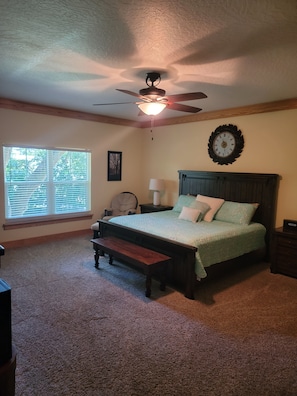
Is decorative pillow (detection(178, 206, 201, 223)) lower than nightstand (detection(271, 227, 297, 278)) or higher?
higher

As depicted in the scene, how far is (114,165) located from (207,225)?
2.97m

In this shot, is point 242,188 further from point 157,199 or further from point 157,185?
point 157,199

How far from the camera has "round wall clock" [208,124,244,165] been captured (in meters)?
4.88

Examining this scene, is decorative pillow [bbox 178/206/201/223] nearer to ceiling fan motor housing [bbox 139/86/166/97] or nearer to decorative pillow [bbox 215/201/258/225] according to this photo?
decorative pillow [bbox 215/201/258/225]

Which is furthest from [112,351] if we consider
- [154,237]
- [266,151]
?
[266,151]

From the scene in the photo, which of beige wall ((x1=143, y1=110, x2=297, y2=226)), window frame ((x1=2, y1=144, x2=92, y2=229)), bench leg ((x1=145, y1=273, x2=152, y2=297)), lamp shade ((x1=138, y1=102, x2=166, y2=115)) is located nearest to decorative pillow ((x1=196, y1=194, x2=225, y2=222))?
beige wall ((x1=143, y1=110, x2=297, y2=226))

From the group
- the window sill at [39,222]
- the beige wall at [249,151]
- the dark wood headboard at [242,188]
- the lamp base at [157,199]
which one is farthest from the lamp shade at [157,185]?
the window sill at [39,222]

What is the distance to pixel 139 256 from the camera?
3363 mm

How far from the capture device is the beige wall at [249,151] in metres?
4.29

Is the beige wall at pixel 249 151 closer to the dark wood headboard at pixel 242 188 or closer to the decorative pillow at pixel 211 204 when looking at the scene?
the dark wood headboard at pixel 242 188

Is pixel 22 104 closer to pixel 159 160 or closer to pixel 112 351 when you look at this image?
pixel 159 160

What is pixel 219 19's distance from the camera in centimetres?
196

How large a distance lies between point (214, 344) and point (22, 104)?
15.3 feet

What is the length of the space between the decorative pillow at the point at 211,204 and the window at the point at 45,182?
250 cm
